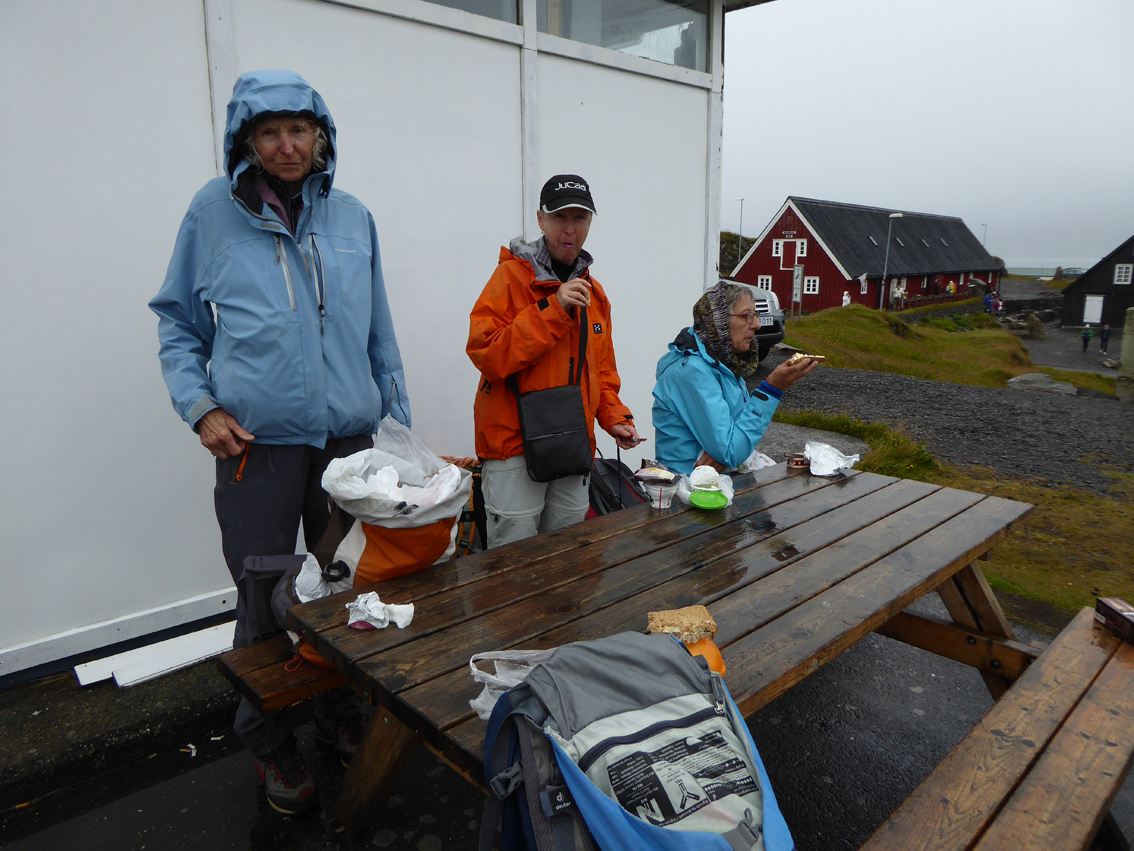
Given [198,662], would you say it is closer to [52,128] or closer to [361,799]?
[361,799]

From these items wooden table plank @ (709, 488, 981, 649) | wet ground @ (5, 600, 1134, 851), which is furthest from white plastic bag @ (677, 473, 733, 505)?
wet ground @ (5, 600, 1134, 851)

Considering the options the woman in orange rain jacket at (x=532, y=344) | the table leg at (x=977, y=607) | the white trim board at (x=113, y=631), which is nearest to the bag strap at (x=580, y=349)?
the woman in orange rain jacket at (x=532, y=344)

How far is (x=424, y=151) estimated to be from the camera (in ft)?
12.0

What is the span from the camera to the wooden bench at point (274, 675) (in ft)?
6.35

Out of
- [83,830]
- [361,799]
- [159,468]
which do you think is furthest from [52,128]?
[361,799]

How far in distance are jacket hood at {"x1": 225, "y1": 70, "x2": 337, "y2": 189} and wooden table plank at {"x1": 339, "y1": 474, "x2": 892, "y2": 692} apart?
1.56 metres

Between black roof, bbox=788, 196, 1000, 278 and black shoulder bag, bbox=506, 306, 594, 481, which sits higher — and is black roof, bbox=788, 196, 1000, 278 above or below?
above

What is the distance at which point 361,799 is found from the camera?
6.88ft

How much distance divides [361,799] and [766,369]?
12.5 metres

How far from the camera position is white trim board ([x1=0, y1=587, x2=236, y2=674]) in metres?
2.80

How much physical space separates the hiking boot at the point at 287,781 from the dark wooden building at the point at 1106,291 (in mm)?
65081

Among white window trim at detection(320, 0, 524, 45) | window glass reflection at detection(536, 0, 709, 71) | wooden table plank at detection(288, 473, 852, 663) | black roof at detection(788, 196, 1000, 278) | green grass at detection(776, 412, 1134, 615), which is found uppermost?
black roof at detection(788, 196, 1000, 278)

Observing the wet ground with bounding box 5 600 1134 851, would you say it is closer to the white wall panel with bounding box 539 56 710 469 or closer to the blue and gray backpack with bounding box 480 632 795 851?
the blue and gray backpack with bounding box 480 632 795 851

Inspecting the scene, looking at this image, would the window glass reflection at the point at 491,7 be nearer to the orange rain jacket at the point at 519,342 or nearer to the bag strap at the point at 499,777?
the orange rain jacket at the point at 519,342
